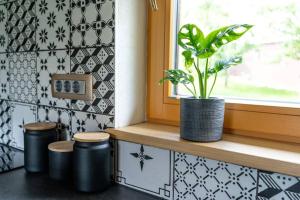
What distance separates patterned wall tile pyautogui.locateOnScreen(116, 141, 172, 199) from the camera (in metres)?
0.83

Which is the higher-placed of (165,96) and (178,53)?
(178,53)

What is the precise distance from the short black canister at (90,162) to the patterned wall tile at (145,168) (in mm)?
80

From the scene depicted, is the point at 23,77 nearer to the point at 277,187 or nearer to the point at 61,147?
the point at 61,147

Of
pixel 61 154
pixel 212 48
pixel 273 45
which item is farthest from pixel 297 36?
pixel 61 154

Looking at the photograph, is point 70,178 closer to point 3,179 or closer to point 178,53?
point 3,179

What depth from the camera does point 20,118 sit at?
1290 millimetres

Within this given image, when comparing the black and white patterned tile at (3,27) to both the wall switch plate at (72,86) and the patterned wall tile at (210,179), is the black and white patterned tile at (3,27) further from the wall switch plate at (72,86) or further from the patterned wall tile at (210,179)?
the patterned wall tile at (210,179)

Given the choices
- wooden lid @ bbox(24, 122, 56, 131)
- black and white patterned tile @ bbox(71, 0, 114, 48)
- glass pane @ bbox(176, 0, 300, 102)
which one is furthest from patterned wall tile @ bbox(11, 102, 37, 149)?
glass pane @ bbox(176, 0, 300, 102)

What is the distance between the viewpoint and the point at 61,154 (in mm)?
918

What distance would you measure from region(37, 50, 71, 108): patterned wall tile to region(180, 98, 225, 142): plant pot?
526mm

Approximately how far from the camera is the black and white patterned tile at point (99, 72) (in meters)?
0.93

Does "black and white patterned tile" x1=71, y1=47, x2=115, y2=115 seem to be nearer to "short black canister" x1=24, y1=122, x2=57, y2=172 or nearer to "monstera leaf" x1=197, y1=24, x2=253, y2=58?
"short black canister" x1=24, y1=122, x2=57, y2=172

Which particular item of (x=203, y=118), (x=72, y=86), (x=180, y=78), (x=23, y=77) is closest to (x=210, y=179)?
(x=203, y=118)

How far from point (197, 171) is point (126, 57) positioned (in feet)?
1.48
